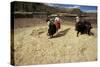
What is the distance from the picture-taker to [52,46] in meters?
2.25

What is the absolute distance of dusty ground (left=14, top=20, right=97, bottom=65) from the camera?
2.11m

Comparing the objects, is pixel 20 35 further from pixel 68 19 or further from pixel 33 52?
pixel 68 19

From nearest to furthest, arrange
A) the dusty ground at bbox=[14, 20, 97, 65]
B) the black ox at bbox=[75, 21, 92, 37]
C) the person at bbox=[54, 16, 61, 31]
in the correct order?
the dusty ground at bbox=[14, 20, 97, 65], the person at bbox=[54, 16, 61, 31], the black ox at bbox=[75, 21, 92, 37]

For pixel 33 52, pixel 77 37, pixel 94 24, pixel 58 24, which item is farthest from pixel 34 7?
pixel 94 24

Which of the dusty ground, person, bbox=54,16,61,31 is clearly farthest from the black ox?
person, bbox=54,16,61,31

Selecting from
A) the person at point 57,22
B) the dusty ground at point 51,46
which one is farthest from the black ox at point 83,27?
the person at point 57,22

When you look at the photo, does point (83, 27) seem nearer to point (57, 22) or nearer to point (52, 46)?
point (57, 22)

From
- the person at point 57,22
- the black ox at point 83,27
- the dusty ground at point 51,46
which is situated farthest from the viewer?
the black ox at point 83,27

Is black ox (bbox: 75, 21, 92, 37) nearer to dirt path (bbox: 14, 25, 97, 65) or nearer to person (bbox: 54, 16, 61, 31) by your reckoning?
dirt path (bbox: 14, 25, 97, 65)

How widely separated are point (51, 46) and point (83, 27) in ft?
1.77

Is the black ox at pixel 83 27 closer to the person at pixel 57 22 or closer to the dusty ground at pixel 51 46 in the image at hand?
the dusty ground at pixel 51 46

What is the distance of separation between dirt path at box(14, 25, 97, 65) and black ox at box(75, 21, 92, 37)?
0.18 ft

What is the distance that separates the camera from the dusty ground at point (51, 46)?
211 centimetres
